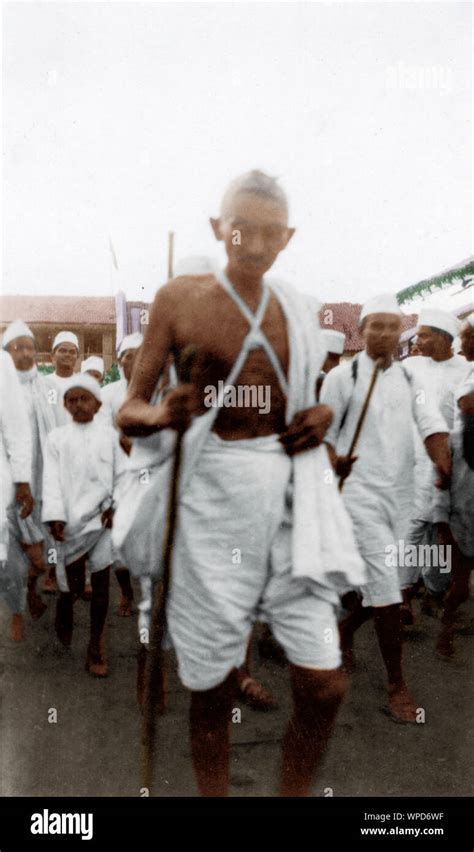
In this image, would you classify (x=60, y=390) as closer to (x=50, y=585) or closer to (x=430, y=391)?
(x=50, y=585)

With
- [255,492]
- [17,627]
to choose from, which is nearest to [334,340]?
[255,492]

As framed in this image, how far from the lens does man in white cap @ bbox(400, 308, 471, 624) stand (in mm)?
3264

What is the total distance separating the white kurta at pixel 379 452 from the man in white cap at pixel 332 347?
0.11 feet

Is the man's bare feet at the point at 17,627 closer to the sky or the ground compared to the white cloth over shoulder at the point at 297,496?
closer to the ground

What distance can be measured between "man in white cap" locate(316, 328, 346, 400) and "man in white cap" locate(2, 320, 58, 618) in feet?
3.45

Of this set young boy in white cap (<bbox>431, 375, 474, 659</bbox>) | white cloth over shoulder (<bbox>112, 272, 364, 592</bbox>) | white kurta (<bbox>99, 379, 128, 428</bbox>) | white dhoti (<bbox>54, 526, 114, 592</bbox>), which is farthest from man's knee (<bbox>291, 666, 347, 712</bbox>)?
white kurta (<bbox>99, 379, 128, 428</bbox>)

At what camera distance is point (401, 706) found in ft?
10.1

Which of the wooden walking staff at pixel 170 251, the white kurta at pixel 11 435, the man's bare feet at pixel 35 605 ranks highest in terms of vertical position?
the wooden walking staff at pixel 170 251

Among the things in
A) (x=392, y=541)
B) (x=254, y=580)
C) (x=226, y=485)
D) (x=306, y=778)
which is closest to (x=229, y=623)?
(x=254, y=580)

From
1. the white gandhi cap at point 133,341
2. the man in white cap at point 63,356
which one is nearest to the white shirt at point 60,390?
the man in white cap at point 63,356

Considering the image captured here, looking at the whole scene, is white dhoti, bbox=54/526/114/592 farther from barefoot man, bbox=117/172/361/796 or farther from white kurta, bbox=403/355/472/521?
white kurta, bbox=403/355/472/521

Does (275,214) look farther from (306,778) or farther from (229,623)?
(306,778)

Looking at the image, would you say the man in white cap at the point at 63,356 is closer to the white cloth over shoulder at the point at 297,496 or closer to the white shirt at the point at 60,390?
the white shirt at the point at 60,390

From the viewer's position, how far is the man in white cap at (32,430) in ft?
10.5
